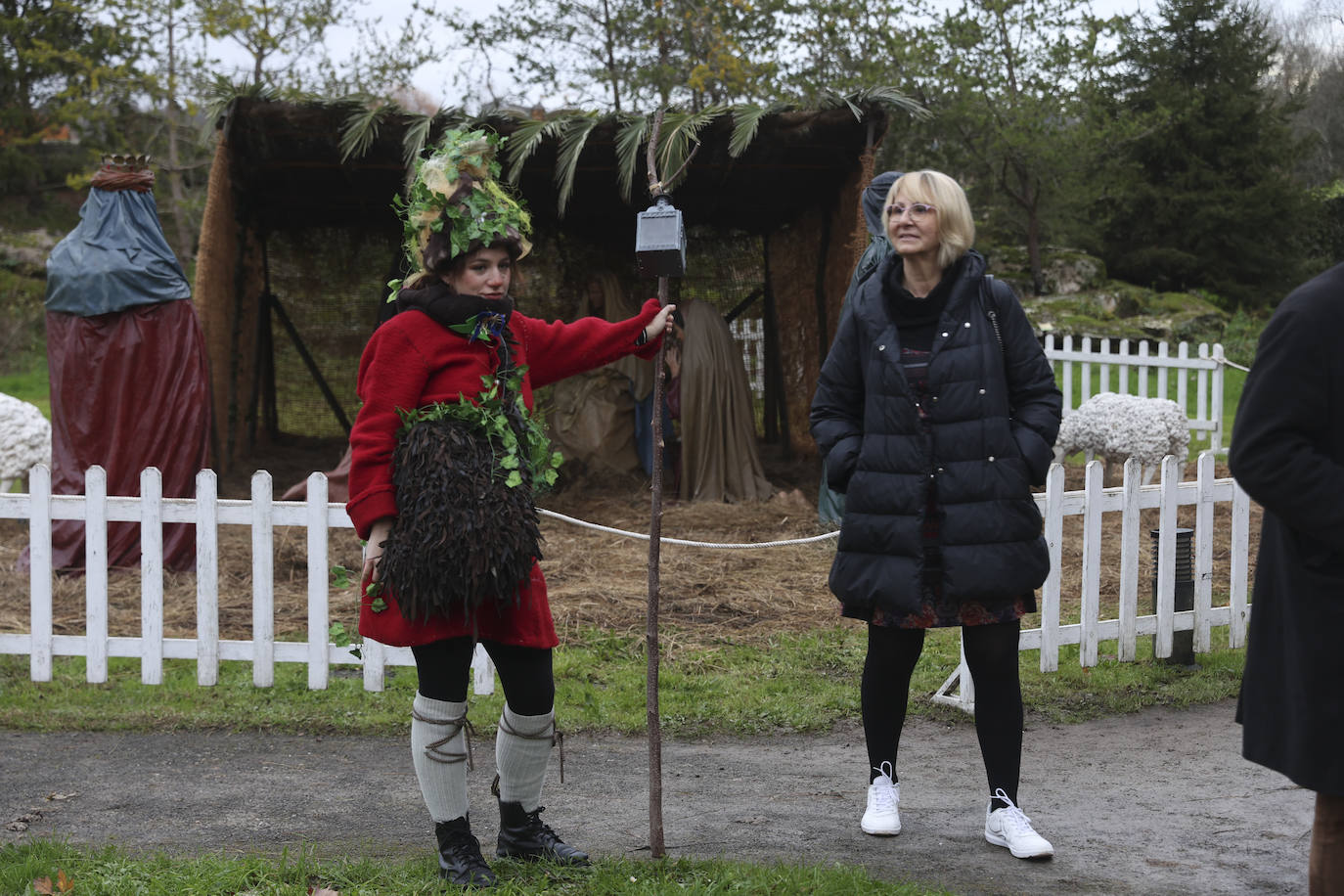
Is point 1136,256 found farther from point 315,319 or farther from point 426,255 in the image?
point 426,255

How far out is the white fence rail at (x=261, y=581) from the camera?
5.14 metres

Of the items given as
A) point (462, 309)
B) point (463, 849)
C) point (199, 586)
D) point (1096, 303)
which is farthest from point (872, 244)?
point (1096, 303)

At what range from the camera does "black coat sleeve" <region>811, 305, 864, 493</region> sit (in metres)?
3.39

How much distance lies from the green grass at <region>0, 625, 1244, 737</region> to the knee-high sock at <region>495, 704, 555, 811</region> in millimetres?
1439

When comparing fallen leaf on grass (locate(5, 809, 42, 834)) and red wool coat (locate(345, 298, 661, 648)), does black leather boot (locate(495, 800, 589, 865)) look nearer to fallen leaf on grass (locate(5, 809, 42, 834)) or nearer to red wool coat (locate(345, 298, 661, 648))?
red wool coat (locate(345, 298, 661, 648))

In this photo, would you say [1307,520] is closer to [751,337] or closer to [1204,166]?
[751,337]

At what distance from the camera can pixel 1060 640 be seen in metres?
5.29

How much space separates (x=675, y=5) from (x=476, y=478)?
1650 cm

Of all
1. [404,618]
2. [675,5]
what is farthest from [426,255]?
[675,5]

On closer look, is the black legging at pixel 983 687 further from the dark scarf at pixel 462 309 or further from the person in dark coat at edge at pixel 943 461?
the dark scarf at pixel 462 309

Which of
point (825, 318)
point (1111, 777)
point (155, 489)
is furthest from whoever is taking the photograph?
point (825, 318)

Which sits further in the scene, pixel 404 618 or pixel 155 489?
pixel 155 489

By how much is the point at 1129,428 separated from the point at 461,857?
312 inches

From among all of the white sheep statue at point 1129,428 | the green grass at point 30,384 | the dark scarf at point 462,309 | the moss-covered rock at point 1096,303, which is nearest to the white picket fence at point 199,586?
the dark scarf at point 462,309
